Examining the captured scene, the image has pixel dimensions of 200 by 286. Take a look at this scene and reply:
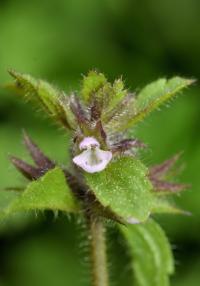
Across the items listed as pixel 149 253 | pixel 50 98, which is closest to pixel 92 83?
pixel 50 98

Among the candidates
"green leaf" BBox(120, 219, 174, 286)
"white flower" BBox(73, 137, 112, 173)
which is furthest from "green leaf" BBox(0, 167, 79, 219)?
"green leaf" BBox(120, 219, 174, 286)

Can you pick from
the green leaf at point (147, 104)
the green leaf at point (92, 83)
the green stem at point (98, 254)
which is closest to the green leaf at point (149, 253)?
the green stem at point (98, 254)

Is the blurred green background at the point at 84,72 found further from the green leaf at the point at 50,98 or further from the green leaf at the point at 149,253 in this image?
the green leaf at the point at 50,98

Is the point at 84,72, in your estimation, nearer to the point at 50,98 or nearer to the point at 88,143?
the point at 50,98

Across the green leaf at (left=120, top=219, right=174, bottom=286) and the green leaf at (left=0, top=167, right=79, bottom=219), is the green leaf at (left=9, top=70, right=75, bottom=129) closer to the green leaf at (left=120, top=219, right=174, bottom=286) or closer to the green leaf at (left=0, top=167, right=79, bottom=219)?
the green leaf at (left=0, top=167, right=79, bottom=219)

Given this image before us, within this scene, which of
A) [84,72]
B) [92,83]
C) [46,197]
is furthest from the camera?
[84,72]

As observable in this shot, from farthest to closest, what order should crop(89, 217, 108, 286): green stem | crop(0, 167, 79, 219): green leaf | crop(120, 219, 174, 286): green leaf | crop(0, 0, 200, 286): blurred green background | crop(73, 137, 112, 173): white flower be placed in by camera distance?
crop(0, 0, 200, 286): blurred green background < crop(120, 219, 174, 286): green leaf < crop(89, 217, 108, 286): green stem < crop(73, 137, 112, 173): white flower < crop(0, 167, 79, 219): green leaf
